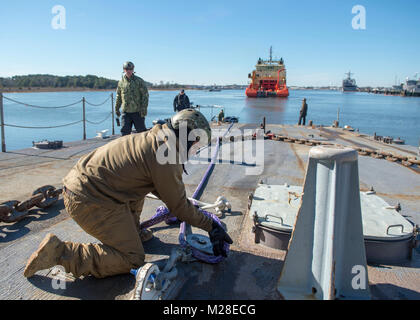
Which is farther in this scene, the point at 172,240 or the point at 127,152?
the point at 172,240

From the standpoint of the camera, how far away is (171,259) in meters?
2.03

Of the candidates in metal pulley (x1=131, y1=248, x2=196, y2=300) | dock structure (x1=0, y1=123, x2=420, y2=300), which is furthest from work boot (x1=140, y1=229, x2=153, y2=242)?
metal pulley (x1=131, y1=248, x2=196, y2=300)

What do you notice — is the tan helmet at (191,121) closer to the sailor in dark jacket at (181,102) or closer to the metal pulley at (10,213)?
the metal pulley at (10,213)

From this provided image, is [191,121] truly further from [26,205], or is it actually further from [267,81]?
[267,81]

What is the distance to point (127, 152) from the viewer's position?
2.11 meters

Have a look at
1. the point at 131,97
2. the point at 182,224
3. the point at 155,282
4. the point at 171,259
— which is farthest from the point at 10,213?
the point at 131,97

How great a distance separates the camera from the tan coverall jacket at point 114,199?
2029mm

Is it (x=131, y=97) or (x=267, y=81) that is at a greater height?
(x=267, y=81)

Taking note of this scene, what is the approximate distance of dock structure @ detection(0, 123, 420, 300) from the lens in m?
1.98

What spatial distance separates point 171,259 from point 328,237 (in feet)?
3.32
